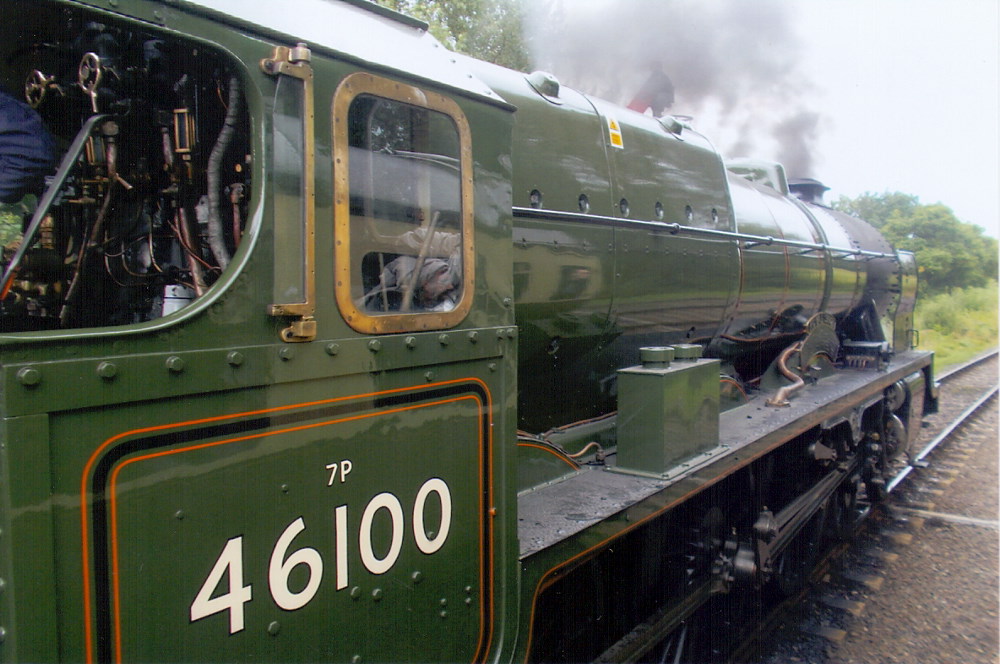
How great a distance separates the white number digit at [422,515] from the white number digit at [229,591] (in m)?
0.50

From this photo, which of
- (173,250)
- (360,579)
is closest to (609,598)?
(360,579)

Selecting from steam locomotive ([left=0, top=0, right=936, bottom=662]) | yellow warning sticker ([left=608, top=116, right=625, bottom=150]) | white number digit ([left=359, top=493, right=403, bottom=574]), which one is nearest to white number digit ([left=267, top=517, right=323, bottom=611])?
steam locomotive ([left=0, top=0, right=936, bottom=662])

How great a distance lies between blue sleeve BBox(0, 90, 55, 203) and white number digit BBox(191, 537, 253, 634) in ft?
3.41

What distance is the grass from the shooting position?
21.0 meters

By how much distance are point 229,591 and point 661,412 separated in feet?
7.03

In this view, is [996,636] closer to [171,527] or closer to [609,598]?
[609,598]

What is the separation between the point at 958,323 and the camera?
23.8m

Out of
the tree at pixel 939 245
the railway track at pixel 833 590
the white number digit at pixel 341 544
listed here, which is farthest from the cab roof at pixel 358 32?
the tree at pixel 939 245

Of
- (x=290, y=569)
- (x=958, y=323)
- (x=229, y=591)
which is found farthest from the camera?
(x=958, y=323)

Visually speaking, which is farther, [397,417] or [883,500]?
[883,500]

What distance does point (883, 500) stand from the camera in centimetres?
695

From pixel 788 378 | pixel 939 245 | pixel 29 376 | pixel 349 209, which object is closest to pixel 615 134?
pixel 349 209

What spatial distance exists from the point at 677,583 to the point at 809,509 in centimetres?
189

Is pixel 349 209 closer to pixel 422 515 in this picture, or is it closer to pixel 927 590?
pixel 422 515
